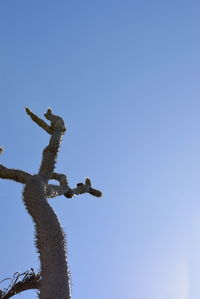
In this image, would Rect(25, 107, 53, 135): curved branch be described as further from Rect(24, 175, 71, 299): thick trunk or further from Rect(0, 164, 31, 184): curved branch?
Rect(24, 175, 71, 299): thick trunk

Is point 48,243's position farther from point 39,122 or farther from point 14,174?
point 39,122

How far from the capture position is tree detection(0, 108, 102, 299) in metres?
4.41

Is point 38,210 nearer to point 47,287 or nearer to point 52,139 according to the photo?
point 47,287

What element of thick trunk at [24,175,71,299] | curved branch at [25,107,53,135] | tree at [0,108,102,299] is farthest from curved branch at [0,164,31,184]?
curved branch at [25,107,53,135]

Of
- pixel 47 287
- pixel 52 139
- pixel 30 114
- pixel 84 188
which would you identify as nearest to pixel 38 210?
pixel 47 287

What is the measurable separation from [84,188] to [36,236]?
2.52 m

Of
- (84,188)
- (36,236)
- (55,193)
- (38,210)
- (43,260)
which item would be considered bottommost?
(43,260)

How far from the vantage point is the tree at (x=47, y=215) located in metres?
4.41

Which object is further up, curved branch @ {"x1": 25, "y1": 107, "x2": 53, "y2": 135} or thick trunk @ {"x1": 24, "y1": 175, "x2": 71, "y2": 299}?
curved branch @ {"x1": 25, "y1": 107, "x2": 53, "y2": 135}

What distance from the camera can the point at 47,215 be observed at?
5.06 metres

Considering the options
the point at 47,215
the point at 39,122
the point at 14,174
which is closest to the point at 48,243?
the point at 47,215

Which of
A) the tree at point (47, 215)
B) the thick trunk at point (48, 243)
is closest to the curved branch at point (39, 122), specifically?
the tree at point (47, 215)

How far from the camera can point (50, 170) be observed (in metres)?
6.26

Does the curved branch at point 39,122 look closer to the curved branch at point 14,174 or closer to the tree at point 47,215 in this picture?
the tree at point 47,215
